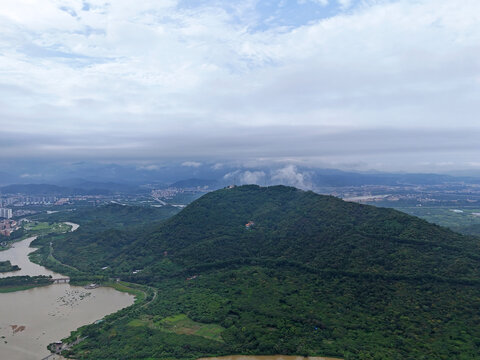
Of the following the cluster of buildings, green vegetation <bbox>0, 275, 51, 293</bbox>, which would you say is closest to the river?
green vegetation <bbox>0, 275, 51, 293</bbox>

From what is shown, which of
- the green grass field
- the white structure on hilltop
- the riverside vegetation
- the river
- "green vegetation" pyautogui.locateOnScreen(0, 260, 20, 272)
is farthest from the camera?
the white structure on hilltop

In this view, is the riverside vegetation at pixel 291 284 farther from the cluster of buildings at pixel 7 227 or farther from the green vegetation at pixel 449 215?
the green vegetation at pixel 449 215

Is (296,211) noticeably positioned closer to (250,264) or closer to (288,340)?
(250,264)

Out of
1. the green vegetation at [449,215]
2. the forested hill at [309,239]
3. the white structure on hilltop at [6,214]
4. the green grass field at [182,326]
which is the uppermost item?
the forested hill at [309,239]

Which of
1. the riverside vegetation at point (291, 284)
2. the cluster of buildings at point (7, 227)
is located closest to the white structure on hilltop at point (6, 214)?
the cluster of buildings at point (7, 227)

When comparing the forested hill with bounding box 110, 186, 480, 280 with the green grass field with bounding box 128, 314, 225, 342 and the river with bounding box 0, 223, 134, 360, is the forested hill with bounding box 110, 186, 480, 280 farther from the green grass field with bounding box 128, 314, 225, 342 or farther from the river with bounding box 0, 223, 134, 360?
the green grass field with bounding box 128, 314, 225, 342

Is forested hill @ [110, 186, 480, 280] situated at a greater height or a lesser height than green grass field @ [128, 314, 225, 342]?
greater

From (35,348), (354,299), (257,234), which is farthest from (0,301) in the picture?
(354,299)
